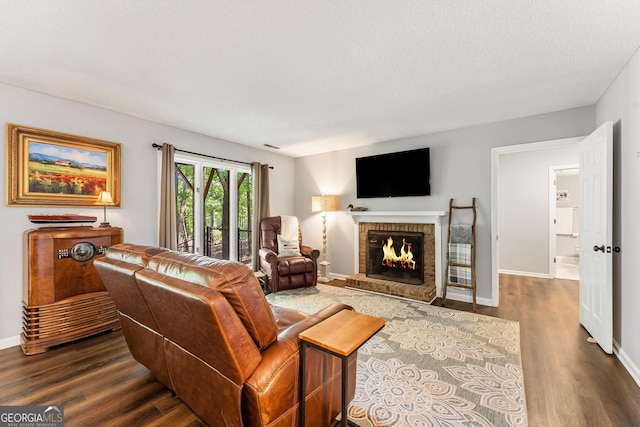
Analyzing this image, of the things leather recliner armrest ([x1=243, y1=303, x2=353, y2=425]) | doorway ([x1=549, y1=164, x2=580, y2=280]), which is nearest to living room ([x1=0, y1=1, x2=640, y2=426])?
leather recliner armrest ([x1=243, y1=303, x2=353, y2=425])

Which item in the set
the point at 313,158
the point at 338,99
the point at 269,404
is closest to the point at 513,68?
the point at 338,99

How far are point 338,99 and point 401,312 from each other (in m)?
2.73

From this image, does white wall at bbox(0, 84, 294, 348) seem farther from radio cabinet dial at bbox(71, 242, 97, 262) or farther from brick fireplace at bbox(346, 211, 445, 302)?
brick fireplace at bbox(346, 211, 445, 302)

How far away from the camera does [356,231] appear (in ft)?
17.1

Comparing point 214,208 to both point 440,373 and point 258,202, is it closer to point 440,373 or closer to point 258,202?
point 258,202

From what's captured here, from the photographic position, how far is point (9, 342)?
2.78m

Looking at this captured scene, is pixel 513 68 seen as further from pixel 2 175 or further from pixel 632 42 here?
pixel 2 175

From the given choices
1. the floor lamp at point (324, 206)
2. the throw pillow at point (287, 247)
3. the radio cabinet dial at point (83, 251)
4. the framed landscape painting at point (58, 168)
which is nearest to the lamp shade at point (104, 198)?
the framed landscape painting at point (58, 168)

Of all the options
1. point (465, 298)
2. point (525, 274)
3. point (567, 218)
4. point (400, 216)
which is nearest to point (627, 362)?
point (465, 298)

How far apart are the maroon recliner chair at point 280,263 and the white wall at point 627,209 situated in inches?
143

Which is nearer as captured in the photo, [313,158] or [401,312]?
[401,312]

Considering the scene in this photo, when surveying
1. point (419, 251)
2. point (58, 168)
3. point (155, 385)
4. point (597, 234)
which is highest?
point (58, 168)

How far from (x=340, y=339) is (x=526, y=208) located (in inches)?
237

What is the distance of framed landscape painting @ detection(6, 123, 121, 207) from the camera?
2.79 m
